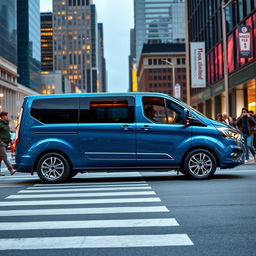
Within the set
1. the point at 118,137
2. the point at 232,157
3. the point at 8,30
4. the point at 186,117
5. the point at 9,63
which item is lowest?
the point at 232,157

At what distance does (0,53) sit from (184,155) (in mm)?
105504

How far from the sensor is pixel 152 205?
24.2ft

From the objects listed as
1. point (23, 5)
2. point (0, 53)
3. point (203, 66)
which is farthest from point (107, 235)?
point (23, 5)

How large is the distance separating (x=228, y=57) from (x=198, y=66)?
2.72 m

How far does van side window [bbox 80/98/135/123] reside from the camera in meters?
11.0

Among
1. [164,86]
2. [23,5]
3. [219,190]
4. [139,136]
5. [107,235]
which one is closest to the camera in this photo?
[107,235]

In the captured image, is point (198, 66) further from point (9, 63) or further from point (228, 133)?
point (9, 63)

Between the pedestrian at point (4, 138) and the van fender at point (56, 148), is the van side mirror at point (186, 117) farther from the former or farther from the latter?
the pedestrian at point (4, 138)

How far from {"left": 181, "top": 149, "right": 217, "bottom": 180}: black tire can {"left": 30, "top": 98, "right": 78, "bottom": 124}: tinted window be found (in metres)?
2.92

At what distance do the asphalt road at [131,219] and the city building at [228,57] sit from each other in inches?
624

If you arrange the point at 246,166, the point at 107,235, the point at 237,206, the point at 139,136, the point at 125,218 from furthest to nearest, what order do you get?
1. the point at 246,166
2. the point at 139,136
3. the point at 237,206
4. the point at 125,218
5. the point at 107,235

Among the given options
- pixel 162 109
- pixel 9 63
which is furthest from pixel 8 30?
pixel 162 109

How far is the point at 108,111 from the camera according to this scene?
11.1 metres

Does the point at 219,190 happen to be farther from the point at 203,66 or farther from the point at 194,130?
the point at 203,66
